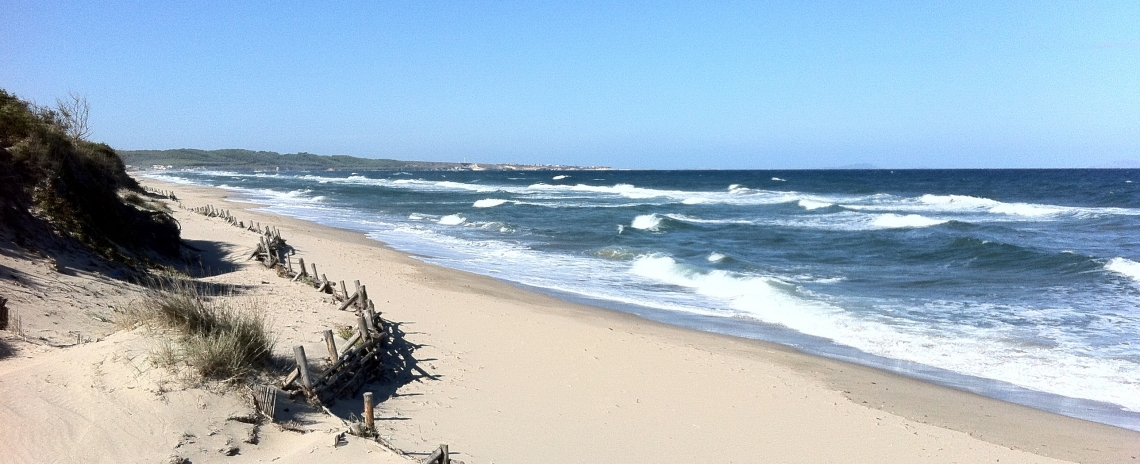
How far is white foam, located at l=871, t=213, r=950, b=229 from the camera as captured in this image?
32.0 meters

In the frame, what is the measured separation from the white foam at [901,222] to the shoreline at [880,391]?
2287 centimetres

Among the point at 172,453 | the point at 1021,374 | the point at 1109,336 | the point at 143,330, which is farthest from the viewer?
the point at 1109,336

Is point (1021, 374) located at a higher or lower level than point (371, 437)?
lower

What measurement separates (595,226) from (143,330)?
26.5 m

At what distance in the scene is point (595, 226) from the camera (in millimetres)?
32688

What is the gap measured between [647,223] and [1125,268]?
1847 cm

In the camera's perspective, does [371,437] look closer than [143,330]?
Yes

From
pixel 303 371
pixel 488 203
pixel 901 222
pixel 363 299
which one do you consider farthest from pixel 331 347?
pixel 488 203

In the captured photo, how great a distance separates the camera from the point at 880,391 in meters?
9.44

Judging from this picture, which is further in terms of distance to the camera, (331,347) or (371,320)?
(371,320)

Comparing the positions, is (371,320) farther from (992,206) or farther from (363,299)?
(992,206)

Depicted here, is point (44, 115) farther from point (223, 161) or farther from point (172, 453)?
point (223, 161)

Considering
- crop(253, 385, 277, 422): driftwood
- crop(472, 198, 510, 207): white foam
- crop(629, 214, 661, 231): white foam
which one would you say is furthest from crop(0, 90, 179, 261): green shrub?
crop(472, 198, 510, 207): white foam

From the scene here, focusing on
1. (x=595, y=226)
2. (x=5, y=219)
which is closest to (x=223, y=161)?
(x=595, y=226)
